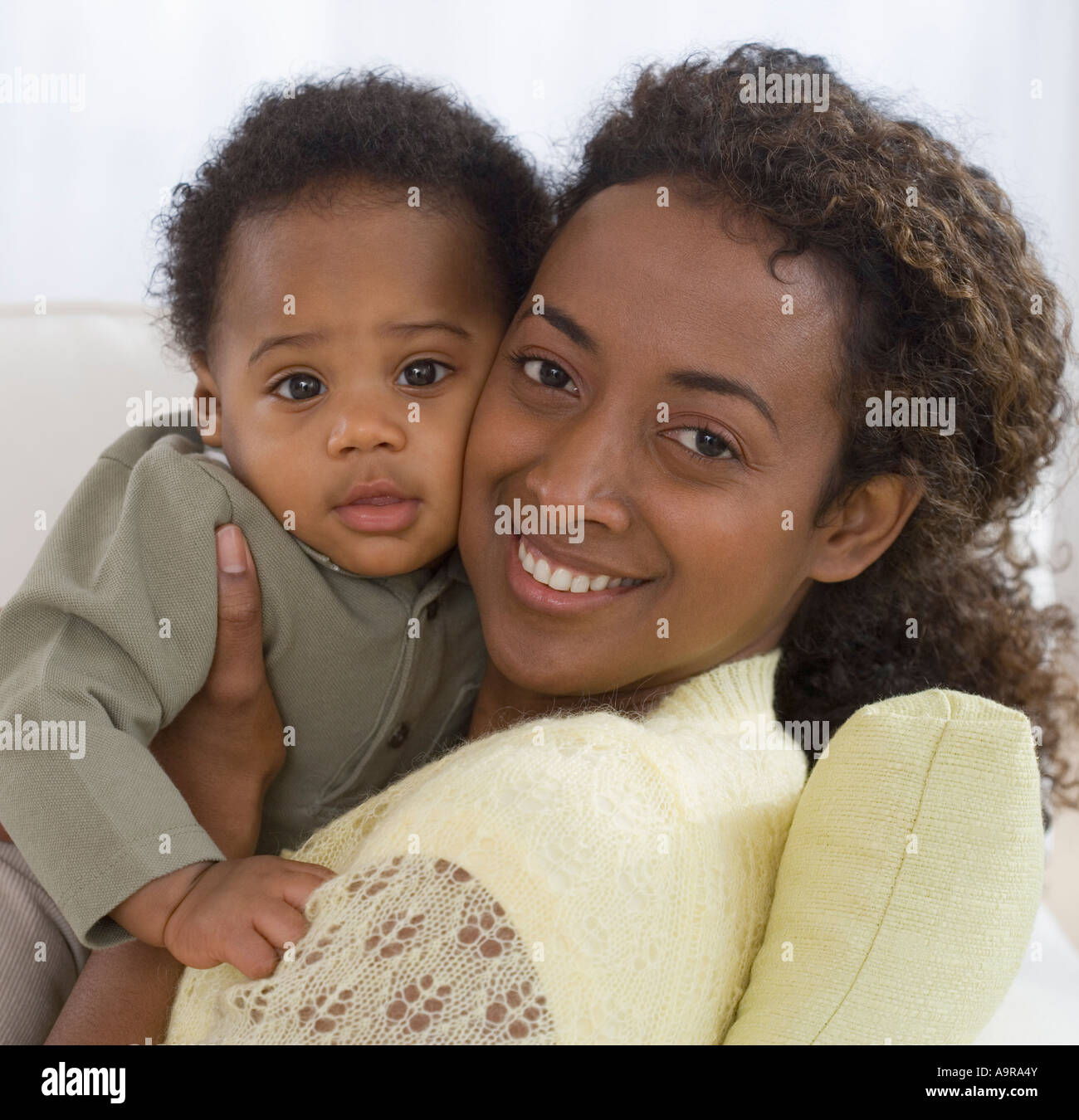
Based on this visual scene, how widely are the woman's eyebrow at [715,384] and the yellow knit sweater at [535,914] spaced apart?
0.36 meters

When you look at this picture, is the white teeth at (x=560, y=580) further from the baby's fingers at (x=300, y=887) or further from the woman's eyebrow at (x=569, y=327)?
the baby's fingers at (x=300, y=887)

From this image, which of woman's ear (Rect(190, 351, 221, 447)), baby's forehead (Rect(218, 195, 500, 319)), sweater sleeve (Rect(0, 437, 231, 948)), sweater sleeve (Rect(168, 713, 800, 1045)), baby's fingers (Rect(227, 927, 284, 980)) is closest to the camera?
sweater sleeve (Rect(168, 713, 800, 1045))

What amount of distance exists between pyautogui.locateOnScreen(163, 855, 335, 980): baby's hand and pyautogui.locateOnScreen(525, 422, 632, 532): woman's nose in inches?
16.8

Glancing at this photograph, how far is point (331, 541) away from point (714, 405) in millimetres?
475

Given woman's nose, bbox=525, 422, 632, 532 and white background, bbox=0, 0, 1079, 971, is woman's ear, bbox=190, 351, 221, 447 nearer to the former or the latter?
woman's nose, bbox=525, 422, 632, 532

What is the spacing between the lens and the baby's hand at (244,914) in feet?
3.24

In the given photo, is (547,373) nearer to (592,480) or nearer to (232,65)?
(592,480)

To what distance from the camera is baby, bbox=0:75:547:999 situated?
1.17 m

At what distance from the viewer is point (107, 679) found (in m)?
1.22

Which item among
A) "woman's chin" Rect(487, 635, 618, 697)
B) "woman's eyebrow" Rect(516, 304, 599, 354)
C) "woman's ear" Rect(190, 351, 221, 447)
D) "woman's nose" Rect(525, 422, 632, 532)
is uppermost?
"woman's eyebrow" Rect(516, 304, 599, 354)

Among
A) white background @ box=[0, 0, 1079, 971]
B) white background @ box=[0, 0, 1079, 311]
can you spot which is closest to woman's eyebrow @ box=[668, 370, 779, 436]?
white background @ box=[0, 0, 1079, 971]

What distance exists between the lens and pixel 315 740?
4.76 ft
